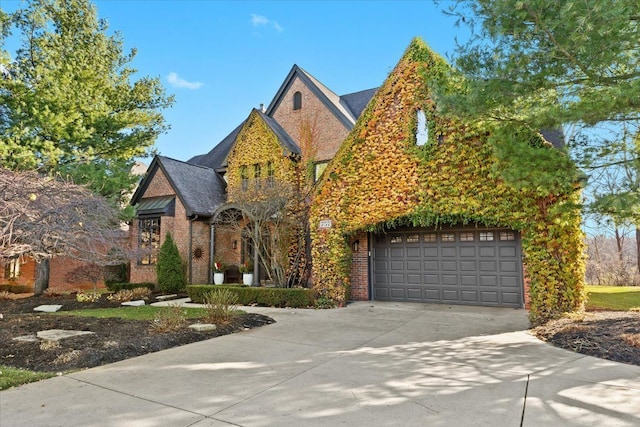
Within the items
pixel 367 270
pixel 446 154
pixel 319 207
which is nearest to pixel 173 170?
pixel 319 207

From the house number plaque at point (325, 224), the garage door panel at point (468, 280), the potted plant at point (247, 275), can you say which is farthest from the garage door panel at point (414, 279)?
the potted plant at point (247, 275)

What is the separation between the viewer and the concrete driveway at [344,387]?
Result: 3.35 metres

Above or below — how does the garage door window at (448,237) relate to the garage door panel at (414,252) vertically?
above

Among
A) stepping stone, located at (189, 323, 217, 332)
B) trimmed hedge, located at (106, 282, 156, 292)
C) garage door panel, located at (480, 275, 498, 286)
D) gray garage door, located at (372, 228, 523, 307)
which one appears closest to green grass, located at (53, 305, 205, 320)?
stepping stone, located at (189, 323, 217, 332)

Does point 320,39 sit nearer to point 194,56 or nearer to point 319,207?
point 194,56

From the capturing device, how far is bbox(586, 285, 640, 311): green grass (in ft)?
29.5

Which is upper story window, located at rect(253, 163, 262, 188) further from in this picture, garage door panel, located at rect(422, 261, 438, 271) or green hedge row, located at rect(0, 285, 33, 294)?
green hedge row, located at rect(0, 285, 33, 294)

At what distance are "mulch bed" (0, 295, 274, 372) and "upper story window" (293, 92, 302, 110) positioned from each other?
Answer: 10513 millimetres

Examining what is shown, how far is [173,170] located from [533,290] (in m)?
14.2

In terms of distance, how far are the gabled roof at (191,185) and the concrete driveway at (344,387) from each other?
9.94 m

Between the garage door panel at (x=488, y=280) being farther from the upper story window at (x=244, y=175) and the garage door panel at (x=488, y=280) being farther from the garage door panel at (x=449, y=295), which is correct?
the upper story window at (x=244, y=175)

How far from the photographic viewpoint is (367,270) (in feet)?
38.9

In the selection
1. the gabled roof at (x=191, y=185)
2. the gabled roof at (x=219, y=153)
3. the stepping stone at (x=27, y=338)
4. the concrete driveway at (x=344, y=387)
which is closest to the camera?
the concrete driveway at (x=344, y=387)

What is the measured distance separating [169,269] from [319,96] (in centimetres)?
943
